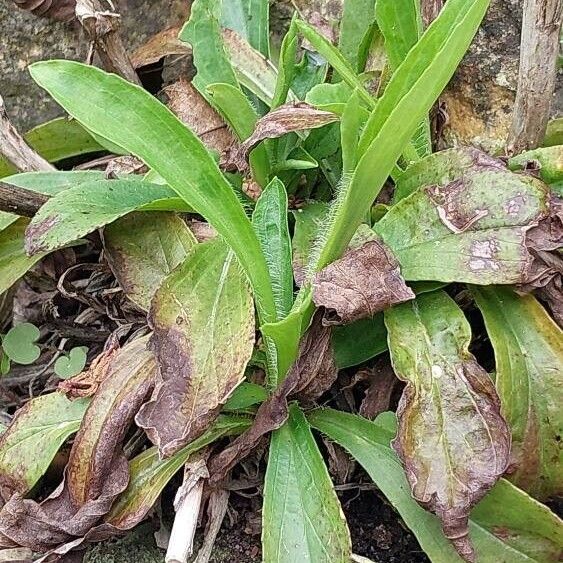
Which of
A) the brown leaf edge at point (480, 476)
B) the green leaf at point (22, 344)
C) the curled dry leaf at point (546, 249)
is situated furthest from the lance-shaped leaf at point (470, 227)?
the green leaf at point (22, 344)

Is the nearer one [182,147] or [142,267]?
[182,147]

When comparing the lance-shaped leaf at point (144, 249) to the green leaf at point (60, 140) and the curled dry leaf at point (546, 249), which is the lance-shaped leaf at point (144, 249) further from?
the curled dry leaf at point (546, 249)

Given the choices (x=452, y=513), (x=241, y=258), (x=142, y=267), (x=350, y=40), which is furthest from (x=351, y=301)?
(x=350, y=40)

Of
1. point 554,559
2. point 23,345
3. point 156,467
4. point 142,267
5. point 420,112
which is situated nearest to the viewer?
point 420,112

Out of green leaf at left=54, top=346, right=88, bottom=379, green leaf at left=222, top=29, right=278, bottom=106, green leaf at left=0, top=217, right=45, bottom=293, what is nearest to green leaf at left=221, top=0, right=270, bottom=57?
green leaf at left=222, top=29, right=278, bottom=106

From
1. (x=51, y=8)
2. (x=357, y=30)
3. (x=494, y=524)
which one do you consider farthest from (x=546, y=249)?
(x=51, y=8)

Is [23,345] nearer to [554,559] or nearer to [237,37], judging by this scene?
[237,37]
